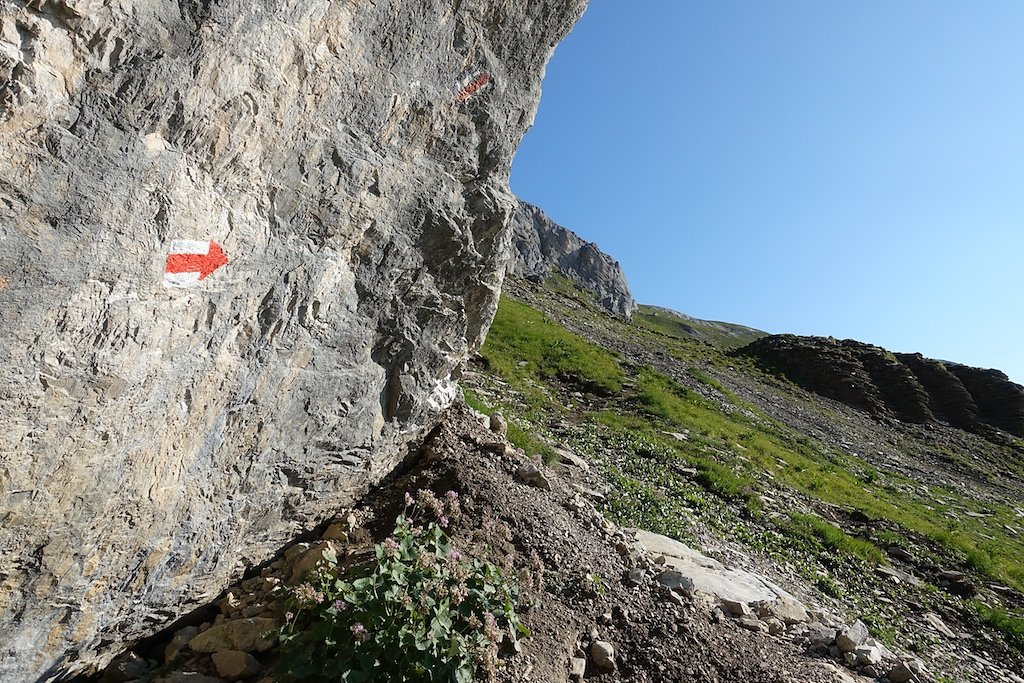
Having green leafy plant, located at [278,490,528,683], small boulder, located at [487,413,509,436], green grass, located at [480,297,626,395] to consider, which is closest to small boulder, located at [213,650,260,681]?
green leafy plant, located at [278,490,528,683]

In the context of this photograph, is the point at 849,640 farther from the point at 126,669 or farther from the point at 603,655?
the point at 126,669

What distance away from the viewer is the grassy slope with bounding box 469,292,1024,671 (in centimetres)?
1080

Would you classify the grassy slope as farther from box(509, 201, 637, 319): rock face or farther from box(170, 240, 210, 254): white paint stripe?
box(509, 201, 637, 319): rock face

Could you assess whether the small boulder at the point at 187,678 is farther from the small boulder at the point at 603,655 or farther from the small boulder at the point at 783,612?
the small boulder at the point at 783,612

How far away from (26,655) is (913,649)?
10774mm

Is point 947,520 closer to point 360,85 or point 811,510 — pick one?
point 811,510

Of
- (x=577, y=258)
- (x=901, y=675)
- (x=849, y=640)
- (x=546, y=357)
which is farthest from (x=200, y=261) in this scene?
(x=577, y=258)

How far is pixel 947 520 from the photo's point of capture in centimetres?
1730

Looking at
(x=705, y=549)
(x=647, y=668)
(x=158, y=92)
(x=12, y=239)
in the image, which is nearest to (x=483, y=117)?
(x=158, y=92)

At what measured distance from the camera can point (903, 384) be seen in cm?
4409

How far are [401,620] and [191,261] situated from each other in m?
2.93

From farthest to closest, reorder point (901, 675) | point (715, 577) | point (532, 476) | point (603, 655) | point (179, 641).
→ 1. point (715, 577)
2. point (532, 476)
3. point (901, 675)
4. point (603, 655)
5. point (179, 641)

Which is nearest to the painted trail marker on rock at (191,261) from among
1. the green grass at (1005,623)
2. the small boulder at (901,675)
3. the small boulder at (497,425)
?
the small boulder at (497,425)

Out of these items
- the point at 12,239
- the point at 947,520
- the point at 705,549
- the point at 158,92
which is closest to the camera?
the point at 12,239
